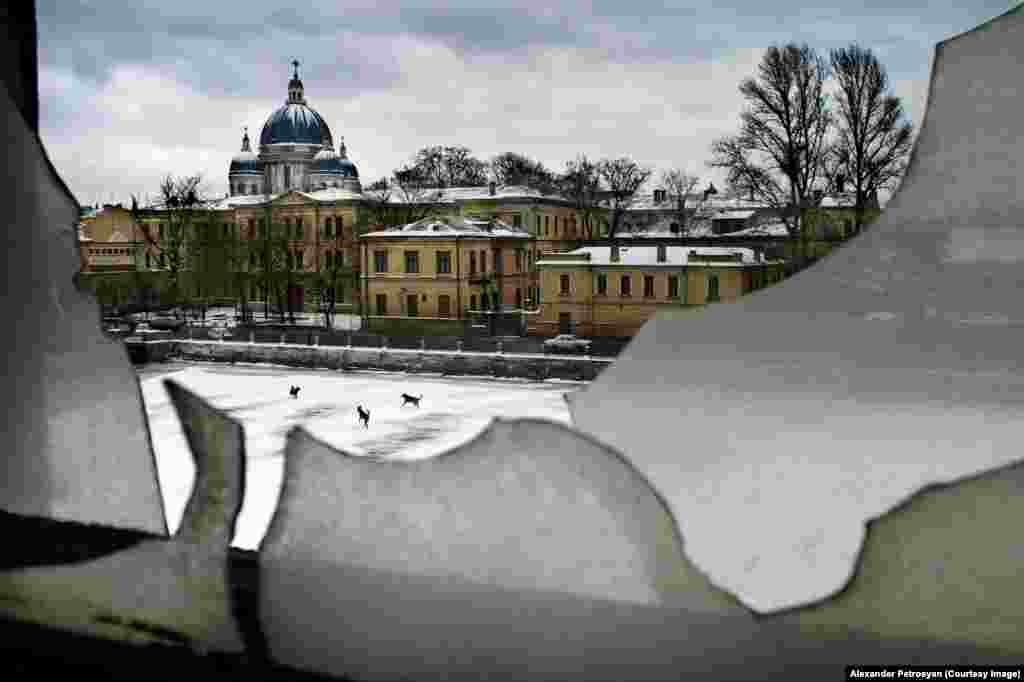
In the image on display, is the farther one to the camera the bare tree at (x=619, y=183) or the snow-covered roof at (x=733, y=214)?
the bare tree at (x=619, y=183)

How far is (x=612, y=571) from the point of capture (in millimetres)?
2500

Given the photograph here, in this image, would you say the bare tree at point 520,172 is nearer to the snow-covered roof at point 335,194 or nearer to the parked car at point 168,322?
the snow-covered roof at point 335,194

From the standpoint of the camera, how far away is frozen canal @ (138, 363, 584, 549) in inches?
266

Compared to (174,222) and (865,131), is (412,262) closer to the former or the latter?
(174,222)

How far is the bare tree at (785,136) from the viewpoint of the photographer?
2693 mm

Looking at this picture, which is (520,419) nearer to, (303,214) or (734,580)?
(734,580)

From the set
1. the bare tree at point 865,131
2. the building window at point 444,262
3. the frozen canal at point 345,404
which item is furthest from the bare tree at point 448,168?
the bare tree at point 865,131

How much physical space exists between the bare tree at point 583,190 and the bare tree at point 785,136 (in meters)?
1.12

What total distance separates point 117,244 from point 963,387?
4.75m

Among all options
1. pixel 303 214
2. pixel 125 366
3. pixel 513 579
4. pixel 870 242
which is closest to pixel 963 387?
pixel 870 242

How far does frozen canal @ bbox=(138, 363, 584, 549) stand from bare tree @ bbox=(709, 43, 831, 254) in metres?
2.98

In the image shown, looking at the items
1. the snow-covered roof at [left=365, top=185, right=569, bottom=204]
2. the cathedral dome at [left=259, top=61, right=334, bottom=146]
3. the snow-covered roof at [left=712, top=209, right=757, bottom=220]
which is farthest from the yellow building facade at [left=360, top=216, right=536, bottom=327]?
the snow-covered roof at [left=712, top=209, right=757, bottom=220]

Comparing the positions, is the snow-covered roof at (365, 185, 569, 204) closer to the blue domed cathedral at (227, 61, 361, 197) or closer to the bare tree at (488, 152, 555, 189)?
the bare tree at (488, 152, 555, 189)

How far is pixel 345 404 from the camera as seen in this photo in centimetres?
1078
